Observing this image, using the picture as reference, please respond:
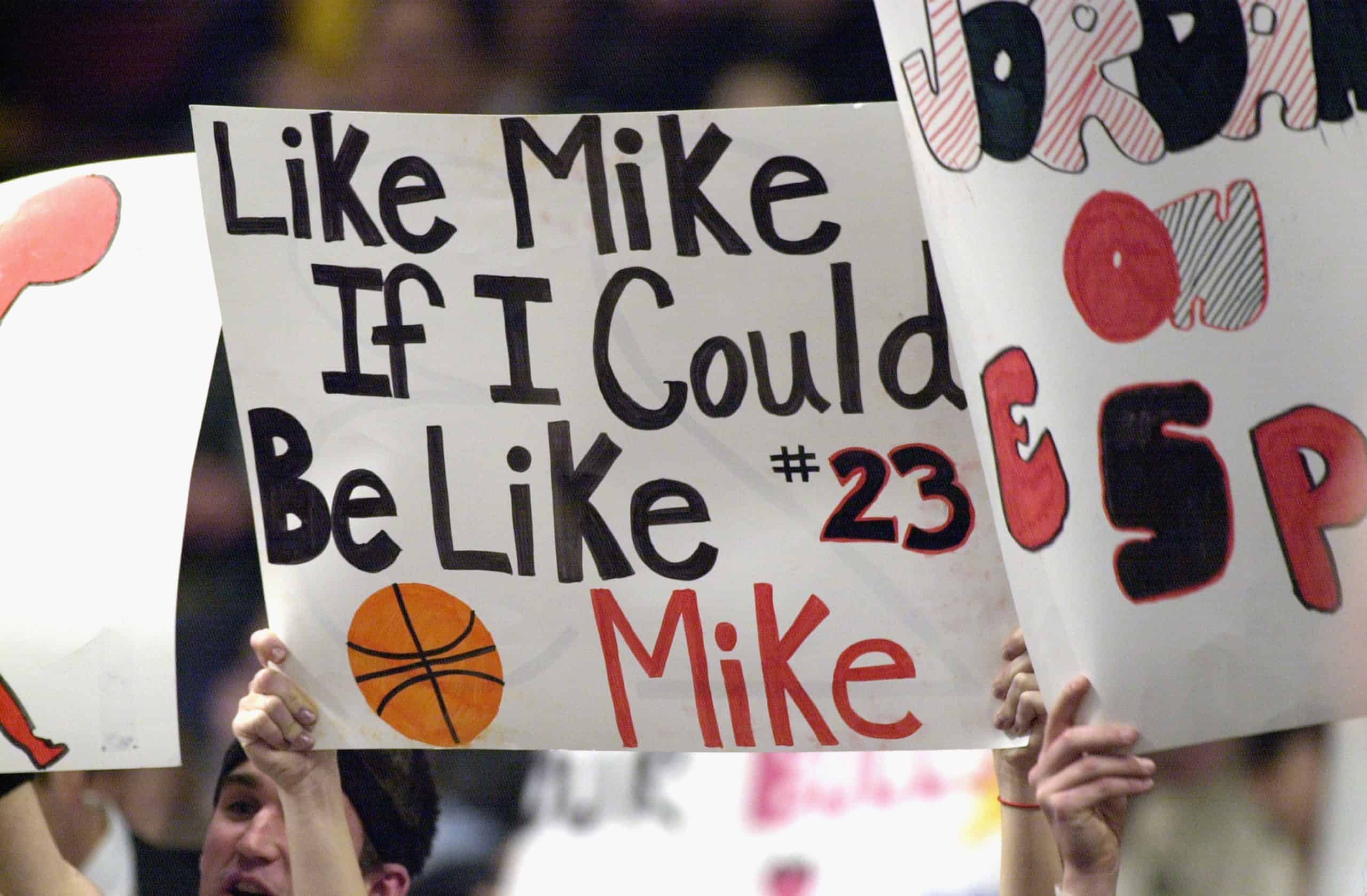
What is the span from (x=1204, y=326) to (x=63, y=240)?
Result: 42.6 inches

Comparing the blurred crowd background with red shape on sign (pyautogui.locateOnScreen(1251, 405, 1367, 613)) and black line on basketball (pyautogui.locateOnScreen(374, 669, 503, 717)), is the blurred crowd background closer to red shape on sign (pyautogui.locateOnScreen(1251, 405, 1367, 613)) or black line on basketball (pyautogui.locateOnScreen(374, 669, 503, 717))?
black line on basketball (pyautogui.locateOnScreen(374, 669, 503, 717))

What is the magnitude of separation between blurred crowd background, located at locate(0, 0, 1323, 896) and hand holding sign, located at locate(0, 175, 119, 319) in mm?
610

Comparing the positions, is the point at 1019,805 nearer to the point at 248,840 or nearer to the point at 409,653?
the point at 409,653

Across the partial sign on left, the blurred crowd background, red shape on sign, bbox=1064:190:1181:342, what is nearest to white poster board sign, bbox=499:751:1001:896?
the blurred crowd background

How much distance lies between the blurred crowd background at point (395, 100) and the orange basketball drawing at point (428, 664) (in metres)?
0.60

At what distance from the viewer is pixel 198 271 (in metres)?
1.36

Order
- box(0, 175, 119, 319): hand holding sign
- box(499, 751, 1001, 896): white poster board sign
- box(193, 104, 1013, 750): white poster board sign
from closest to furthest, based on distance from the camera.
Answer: box(193, 104, 1013, 750): white poster board sign
box(0, 175, 119, 319): hand holding sign
box(499, 751, 1001, 896): white poster board sign

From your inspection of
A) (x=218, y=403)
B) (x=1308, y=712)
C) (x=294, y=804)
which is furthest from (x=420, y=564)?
(x=218, y=403)

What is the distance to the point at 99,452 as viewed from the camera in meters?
1.33

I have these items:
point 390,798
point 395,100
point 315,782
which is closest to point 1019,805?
point 315,782

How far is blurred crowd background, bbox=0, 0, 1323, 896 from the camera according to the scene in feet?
5.90

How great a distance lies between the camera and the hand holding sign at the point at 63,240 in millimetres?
1380

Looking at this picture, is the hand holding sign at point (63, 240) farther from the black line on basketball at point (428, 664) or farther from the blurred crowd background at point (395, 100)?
the blurred crowd background at point (395, 100)

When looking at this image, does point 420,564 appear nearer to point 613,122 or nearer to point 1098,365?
point 613,122
